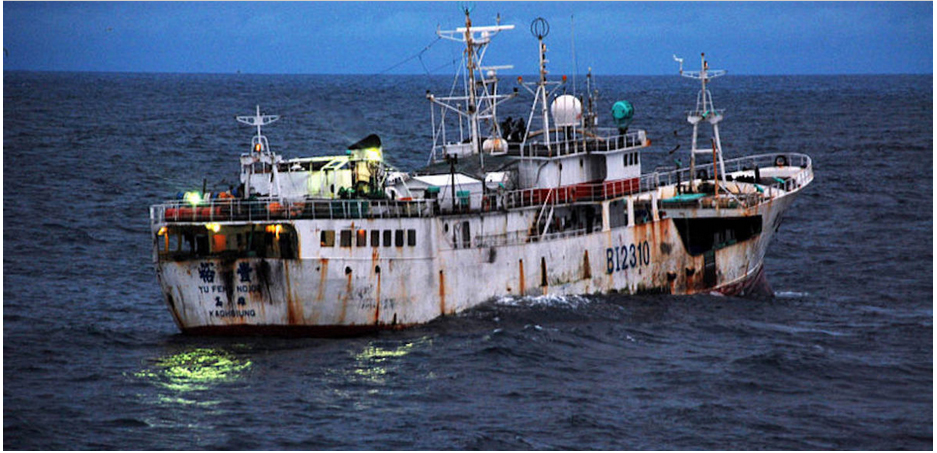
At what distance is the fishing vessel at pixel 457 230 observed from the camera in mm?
49812

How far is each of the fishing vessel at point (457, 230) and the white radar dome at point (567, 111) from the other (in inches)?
3.6

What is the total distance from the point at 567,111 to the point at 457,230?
10673mm

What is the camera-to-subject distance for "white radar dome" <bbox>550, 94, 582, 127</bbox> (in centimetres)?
6106

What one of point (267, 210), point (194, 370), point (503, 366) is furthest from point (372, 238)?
point (194, 370)

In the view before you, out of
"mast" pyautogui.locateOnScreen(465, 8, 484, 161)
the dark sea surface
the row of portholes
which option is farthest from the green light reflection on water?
"mast" pyautogui.locateOnScreen(465, 8, 484, 161)

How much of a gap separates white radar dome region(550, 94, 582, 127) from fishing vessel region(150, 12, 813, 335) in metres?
0.09

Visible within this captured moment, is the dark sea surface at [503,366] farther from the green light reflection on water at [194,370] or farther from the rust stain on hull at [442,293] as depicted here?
the rust stain on hull at [442,293]

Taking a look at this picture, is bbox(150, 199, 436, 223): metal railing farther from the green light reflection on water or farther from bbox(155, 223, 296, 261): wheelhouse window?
the green light reflection on water

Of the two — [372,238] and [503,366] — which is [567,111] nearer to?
[372,238]

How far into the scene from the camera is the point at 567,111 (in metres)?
61.2

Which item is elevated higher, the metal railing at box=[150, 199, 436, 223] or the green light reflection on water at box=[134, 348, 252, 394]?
the metal railing at box=[150, 199, 436, 223]

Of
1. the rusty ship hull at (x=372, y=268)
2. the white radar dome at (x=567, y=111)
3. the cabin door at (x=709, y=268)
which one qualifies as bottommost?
the cabin door at (x=709, y=268)

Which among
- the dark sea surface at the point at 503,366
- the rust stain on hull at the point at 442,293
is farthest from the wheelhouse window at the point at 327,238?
the rust stain on hull at the point at 442,293

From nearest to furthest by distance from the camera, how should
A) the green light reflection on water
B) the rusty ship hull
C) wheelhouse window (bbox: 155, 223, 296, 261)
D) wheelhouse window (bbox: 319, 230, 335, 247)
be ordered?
the green light reflection on water
wheelhouse window (bbox: 155, 223, 296, 261)
the rusty ship hull
wheelhouse window (bbox: 319, 230, 335, 247)
